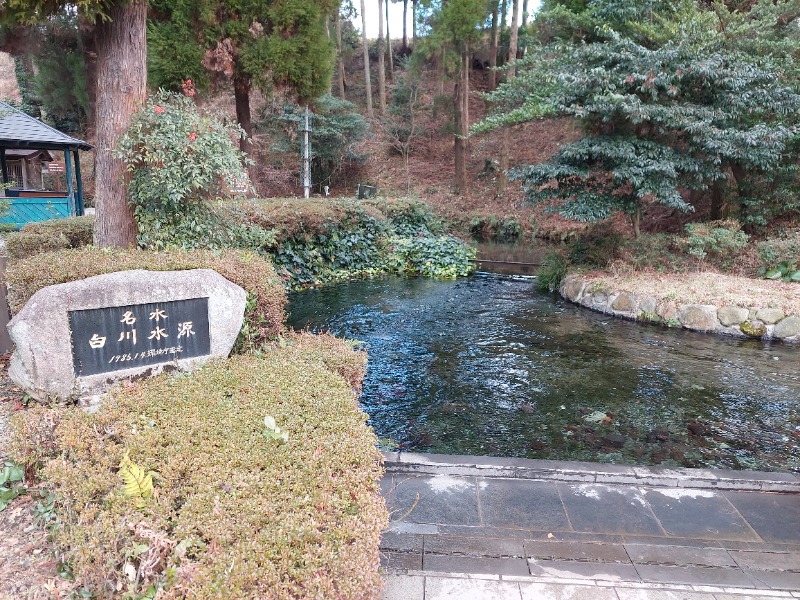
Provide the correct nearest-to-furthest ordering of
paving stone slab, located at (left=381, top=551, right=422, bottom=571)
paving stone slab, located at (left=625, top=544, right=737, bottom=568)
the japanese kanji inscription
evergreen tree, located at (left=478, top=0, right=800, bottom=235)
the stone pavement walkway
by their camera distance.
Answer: the stone pavement walkway < paving stone slab, located at (left=381, top=551, right=422, bottom=571) < paving stone slab, located at (left=625, top=544, right=737, bottom=568) < the japanese kanji inscription < evergreen tree, located at (left=478, top=0, right=800, bottom=235)

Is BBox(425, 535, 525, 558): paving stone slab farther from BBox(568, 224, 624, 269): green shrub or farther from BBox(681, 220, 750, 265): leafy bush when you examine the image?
BBox(681, 220, 750, 265): leafy bush

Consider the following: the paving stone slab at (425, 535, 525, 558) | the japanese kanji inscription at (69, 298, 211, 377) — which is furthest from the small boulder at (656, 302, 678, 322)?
the japanese kanji inscription at (69, 298, 211, 377)

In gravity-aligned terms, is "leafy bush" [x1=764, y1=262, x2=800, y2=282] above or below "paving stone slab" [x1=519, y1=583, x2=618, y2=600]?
above

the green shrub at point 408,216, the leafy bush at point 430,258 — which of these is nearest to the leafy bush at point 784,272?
the leafy bush at point 430,258

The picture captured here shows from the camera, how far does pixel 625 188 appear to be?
11125 millimetres

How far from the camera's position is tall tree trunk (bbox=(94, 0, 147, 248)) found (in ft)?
19.2

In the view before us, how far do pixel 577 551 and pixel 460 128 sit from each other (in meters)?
19.8

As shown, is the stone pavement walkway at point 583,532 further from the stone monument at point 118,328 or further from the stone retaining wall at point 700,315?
the stone retaining wall at point 700,315

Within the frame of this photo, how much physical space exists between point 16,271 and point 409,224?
13.1 metres

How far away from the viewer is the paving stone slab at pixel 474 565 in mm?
2902

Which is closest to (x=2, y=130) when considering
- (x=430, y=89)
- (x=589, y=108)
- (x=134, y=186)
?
(x=134, y=186)

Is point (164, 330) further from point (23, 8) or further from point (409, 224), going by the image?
point (409, 224)

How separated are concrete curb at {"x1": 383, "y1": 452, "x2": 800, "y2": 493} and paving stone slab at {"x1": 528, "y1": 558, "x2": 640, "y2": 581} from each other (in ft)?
3.22

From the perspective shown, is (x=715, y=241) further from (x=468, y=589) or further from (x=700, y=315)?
(x=468, y=589)
